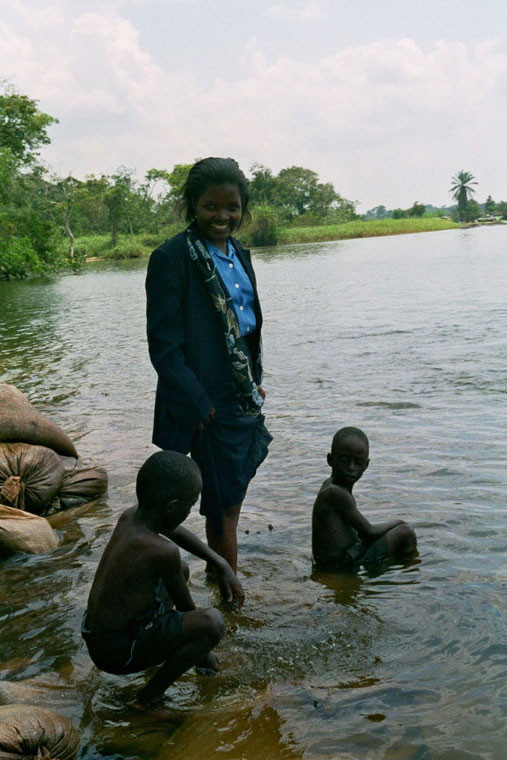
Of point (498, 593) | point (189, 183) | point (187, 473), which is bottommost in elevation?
point (498, 593)

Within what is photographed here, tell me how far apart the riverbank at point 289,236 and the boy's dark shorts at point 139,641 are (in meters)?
56.3

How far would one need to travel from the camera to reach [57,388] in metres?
9.52

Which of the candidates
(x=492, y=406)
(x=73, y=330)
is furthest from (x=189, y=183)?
(x=73, y=330)

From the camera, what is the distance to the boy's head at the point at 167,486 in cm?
246

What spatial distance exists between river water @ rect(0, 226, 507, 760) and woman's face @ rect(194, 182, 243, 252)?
1675 millimetres

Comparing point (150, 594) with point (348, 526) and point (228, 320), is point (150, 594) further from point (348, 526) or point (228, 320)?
point (348, 526)

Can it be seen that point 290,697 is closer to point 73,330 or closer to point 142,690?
point 142,690

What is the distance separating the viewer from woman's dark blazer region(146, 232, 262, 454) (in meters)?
3.00

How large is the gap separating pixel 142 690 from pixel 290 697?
0.52m

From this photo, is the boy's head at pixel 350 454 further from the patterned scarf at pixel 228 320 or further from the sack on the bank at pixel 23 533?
the sack on the bank at pixel 23 533

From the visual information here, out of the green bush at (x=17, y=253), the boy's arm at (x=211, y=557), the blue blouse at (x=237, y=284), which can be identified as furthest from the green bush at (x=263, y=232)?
the boy's arm at (x=211, y=557)

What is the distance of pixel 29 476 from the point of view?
4793 mm

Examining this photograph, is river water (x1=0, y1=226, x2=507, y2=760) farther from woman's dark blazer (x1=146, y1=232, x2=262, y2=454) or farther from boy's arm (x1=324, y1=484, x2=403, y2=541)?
woman's dark blazer (x1=146, y1=232, x2=262, y2=454)

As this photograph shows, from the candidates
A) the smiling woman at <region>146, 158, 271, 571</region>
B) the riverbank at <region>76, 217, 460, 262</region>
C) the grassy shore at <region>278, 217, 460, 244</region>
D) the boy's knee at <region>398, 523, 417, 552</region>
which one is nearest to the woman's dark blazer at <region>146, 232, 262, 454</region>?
the smiling woman at <region>146, 158, 271, 571</region>
